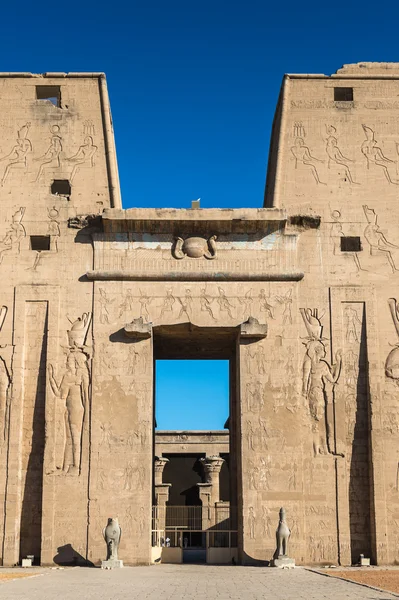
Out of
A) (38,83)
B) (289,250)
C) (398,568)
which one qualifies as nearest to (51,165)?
(38,83)

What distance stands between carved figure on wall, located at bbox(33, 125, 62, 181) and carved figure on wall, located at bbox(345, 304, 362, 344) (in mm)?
7877

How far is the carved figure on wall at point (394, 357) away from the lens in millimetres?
19750

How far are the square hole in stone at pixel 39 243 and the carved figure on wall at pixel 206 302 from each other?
154 inches

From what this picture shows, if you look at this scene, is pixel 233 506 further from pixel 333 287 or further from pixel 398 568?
pixel 333 287

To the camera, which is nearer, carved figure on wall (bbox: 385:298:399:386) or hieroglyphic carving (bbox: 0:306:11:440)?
hieroglyphic carving (bbox: 0:306:11:440)

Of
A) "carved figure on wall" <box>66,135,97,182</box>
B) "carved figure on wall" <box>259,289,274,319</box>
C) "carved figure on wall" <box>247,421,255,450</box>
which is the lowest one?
"carved figure on wall" <box>247,421,255,450</box>

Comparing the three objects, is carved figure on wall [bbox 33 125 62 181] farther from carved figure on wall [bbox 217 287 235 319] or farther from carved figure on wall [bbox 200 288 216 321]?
carved figure on wall [bbox 217 287 235 319]

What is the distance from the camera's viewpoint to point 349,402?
19.6 meters

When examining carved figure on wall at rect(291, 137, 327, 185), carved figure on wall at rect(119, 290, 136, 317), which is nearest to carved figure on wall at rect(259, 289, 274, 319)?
carved figure on wall at rect(119, 290, 136, 317)

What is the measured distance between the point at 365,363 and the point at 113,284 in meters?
6.15

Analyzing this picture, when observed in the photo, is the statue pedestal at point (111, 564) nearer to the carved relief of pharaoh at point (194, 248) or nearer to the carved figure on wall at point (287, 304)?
the carved figure on wall at point (287, 304)

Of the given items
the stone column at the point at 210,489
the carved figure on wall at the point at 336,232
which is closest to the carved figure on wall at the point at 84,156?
the carved figure on wall at the point at 336,232

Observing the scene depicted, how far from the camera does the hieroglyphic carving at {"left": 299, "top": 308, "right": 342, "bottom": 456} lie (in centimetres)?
1934

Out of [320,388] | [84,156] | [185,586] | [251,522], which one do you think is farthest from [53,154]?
[185,586]
